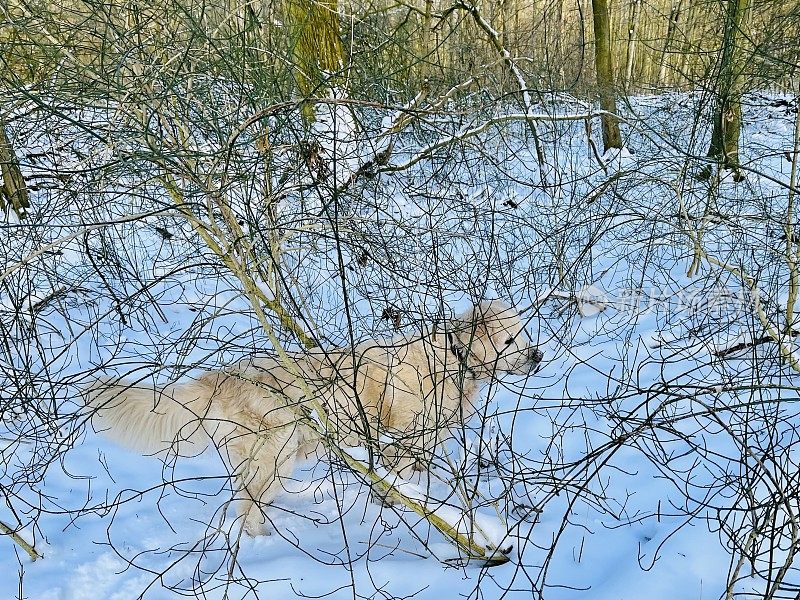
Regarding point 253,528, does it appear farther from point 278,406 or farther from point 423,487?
point 423,487

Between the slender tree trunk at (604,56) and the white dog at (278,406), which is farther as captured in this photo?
the slender tree trunk at (604,56)

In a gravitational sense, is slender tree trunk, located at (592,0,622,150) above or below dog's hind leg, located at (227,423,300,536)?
above

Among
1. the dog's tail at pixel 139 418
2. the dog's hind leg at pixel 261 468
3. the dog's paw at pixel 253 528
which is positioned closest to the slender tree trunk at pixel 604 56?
the dog's hind leg at pixel 261 468

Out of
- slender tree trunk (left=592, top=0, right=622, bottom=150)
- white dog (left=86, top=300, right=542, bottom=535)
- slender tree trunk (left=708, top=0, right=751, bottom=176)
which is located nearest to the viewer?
white dog (left=86, top=300, right=542, bottom=535)

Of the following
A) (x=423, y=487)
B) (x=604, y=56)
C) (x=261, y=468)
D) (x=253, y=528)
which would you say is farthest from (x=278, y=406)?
(x=604, y=56)

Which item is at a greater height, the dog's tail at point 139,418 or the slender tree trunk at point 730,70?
the slender tree trunk at point 730,70

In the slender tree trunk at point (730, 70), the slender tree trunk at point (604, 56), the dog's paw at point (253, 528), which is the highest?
the slender tree trunk at point (604, 56)

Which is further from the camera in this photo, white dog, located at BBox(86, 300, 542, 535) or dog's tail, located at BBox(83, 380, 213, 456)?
dog's tail, located at BBox(83, 380, 213, 456)

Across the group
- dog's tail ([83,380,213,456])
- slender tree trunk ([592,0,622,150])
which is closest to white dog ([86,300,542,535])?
dog's tail ([83,380,213,456])

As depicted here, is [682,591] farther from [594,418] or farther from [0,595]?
[0,595]

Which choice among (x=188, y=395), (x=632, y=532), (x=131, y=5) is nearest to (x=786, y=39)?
(x=632, y=532)

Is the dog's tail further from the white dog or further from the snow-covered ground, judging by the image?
the snow-covered ground

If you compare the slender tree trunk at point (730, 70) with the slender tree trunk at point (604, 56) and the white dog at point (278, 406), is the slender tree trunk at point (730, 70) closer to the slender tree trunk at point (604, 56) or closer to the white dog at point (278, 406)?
the white dog at point (278, 406)

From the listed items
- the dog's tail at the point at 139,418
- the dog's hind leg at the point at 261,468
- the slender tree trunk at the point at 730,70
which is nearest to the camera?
the dog's tail at the point at 139,418
